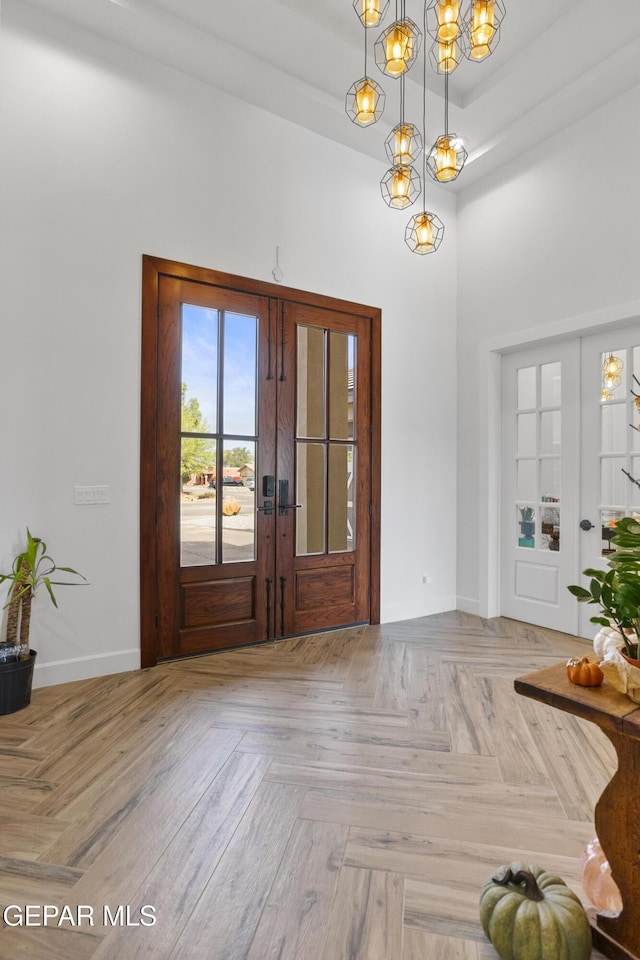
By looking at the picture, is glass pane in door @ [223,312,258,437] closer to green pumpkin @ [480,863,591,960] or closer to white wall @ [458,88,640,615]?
white wall @ [458,88,640,615]

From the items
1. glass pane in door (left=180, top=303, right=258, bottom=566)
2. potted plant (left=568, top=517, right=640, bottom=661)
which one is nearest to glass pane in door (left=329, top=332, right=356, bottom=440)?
glass pane in door (left=180, top=303, right=258, bottom=566)

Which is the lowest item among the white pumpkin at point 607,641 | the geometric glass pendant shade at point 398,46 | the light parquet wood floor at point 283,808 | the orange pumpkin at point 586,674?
the light parquet wood floor at point 283,808

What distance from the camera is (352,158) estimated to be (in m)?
4.35

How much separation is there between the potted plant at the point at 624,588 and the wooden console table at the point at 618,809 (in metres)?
0.15

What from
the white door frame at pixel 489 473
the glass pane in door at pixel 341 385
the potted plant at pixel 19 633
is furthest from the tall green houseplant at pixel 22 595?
the white door frame at pixel 489 473

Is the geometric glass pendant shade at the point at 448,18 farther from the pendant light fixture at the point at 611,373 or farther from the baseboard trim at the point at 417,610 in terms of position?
the baseboard trim at the point at 417,610

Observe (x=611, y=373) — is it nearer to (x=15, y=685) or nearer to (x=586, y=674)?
(x=586, y=674)

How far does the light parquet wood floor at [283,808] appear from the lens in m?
1.43

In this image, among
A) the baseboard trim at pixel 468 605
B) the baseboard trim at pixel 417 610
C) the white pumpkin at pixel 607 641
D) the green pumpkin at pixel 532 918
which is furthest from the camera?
the baseboard trim at pixel 468 605

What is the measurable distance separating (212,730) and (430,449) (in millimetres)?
3089

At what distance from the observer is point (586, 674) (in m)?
1.35

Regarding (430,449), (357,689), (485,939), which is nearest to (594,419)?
(430,449)

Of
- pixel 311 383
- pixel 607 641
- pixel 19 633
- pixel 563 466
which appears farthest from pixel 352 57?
pixel 19 633

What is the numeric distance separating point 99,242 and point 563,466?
365 cm
